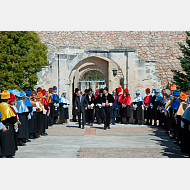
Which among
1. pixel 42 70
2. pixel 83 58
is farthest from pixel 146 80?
pixel 42 70

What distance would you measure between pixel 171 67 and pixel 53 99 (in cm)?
1661

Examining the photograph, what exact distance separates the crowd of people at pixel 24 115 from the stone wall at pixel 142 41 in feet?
46.6

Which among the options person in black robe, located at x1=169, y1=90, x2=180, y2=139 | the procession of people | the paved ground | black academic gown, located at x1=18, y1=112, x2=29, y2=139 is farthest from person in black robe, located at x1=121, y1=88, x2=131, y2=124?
black academic gown, located at x1=18, y1=112, x2=29, y2=139

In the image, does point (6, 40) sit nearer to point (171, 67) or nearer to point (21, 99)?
point (21, 99)

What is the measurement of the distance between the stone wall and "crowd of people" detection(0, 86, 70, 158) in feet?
46.6

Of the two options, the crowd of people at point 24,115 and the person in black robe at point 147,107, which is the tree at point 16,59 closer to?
the crowd of people at point 24,115

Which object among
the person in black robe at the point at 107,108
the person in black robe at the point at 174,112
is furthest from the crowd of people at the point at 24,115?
the person in black robe at the point at 174,112

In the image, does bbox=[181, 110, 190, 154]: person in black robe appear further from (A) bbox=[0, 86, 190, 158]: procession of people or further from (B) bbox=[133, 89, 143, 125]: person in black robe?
(B) bbox=[133, 89, 143, 125]: person in black robe

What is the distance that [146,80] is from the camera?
45.5 feet

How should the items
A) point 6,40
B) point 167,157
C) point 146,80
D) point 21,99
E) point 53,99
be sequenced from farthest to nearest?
1. point 6,40
2. point 146,80
3. point 53,99
4. point 21,99
5. point 167,157

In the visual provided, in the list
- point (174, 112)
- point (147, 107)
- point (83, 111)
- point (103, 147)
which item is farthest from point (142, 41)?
point (103, 147)

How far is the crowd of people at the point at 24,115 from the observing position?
5.89 metres

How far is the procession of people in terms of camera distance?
19.7ft

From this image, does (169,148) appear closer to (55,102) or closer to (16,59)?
(55,102)
